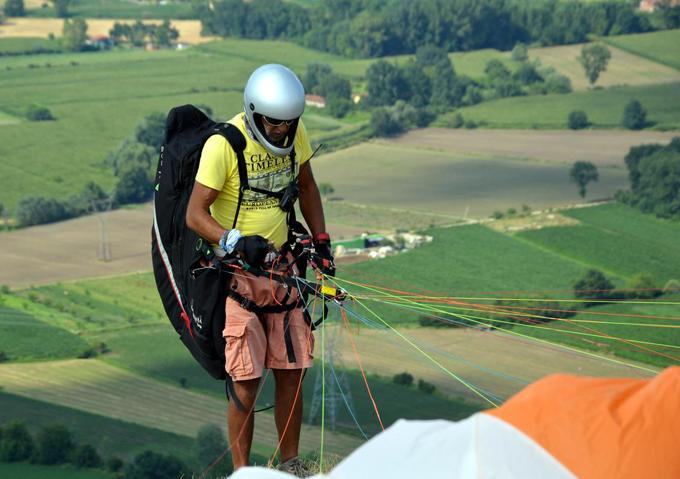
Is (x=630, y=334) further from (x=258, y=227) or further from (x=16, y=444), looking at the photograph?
(x=258, y=227)

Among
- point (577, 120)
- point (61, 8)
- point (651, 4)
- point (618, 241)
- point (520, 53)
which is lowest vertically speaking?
point (618, 241)

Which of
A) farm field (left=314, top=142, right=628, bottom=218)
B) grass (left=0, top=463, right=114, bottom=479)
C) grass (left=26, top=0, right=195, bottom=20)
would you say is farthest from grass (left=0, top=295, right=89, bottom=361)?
grass (left=26, top=0, right=195, bottom=20)

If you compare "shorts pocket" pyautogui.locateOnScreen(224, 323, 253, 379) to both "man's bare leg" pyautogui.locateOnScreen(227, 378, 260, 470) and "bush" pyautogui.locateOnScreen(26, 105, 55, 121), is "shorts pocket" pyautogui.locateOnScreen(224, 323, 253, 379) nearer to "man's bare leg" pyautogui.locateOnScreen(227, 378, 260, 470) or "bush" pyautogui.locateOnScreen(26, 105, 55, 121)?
"man's bare leg" pyautogui.locateOnScreen(227, 378, 260, 470)

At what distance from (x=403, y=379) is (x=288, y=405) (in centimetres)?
2833

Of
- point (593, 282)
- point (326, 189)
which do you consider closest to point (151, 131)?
point (326, 189)

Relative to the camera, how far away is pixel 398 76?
101625 mm

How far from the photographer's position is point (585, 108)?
279 ft

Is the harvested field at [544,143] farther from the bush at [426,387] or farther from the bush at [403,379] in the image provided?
the bush at [426,387]

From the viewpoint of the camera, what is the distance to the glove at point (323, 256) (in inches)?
271

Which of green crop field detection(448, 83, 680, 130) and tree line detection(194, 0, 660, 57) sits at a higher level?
tree line detection(194, 0, 660, 57)

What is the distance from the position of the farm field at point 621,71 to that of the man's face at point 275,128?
84.4m

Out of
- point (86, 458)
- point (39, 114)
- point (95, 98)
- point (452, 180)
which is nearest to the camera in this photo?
point (86, 458)

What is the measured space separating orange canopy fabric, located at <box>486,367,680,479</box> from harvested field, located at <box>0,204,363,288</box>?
51.5 m

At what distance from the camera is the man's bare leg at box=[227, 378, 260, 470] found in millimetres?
6848
